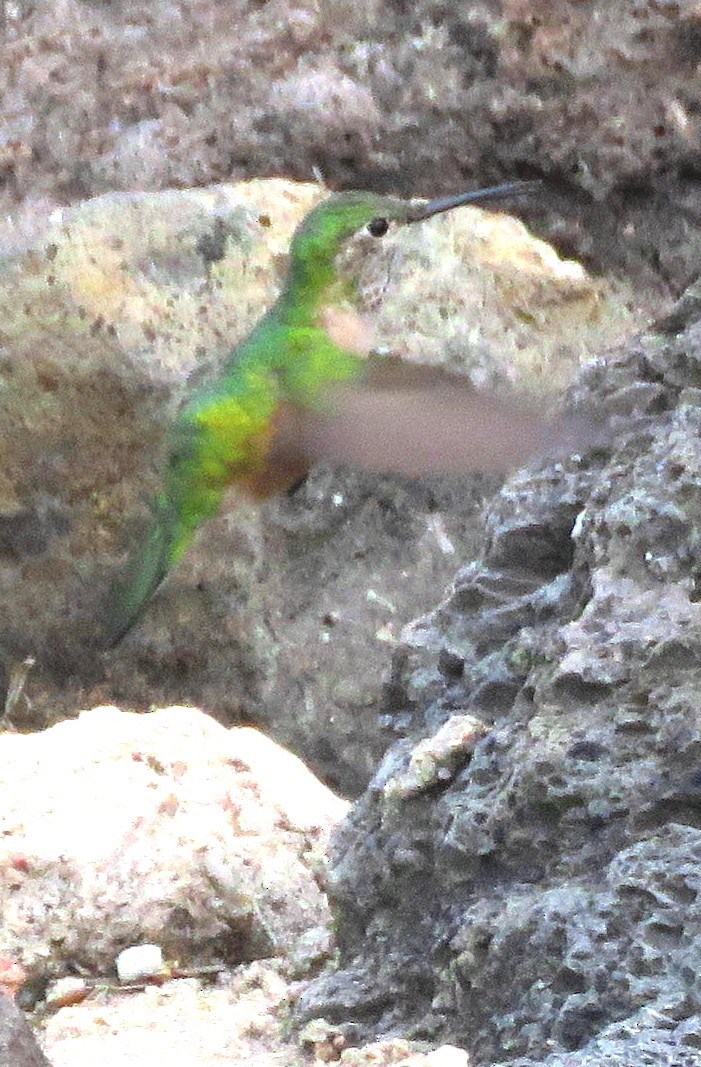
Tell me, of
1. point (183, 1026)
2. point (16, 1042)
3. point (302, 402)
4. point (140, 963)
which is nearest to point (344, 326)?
point (302, 402)

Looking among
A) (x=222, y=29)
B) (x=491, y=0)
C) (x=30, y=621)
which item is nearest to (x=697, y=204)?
(x=491, y=0)

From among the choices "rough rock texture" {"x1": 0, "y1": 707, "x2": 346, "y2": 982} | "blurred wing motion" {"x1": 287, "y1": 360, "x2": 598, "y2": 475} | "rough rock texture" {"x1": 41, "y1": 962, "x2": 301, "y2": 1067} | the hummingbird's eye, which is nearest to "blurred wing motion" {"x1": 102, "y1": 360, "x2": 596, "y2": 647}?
"blurred wing motion" {"x1": 287, "y1": 360, "x2": 598, "y2": 475}

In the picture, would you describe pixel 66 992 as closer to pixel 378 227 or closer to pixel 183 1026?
pixel 183 1026

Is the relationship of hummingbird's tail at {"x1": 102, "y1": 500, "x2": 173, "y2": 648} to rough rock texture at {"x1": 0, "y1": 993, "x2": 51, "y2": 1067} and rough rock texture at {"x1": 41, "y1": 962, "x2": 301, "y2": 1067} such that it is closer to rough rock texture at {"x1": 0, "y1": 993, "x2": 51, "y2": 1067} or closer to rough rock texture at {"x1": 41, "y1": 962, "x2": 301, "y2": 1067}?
rough rock texture at {"x1": 41, "y1": 962, "x2": 301, "y2": 1067}

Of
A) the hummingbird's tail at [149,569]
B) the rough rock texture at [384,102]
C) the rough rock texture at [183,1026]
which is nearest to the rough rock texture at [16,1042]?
the rough rock texture at [183,1026]

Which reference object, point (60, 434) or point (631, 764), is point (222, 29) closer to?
point (60, 434)
